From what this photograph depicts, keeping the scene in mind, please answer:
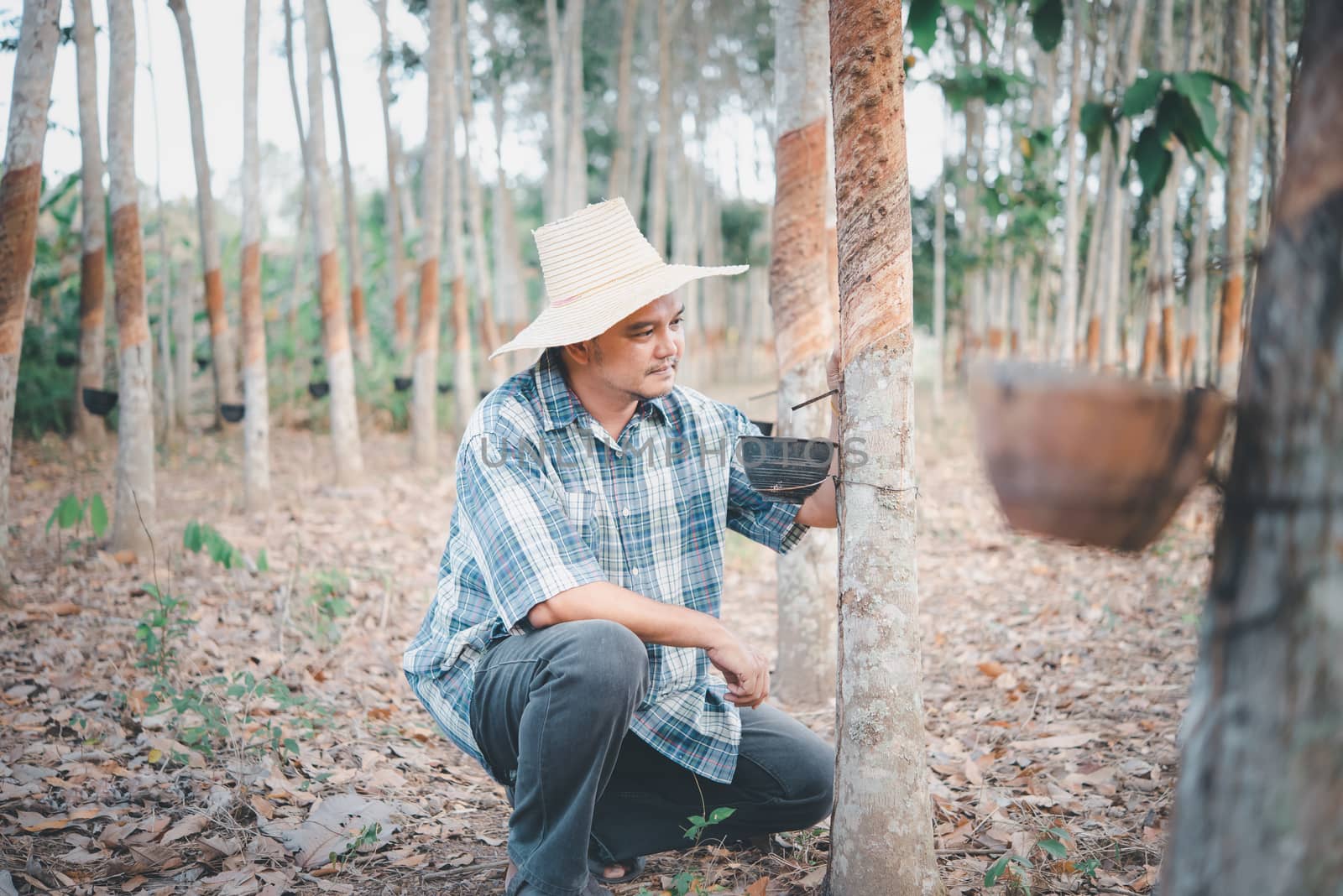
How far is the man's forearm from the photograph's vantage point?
2238 millimetres

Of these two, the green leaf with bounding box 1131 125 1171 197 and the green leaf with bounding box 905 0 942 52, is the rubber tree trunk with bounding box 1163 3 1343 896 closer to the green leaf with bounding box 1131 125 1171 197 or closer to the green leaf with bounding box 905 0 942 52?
the green leaf with bounding box 905 0 942 52

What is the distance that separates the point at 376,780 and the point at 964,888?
1908 mm

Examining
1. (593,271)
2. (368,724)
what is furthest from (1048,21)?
(368,724)

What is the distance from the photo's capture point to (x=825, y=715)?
3855mm

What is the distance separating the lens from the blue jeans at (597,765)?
86.4 inches

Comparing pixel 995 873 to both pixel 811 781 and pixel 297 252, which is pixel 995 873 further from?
pixel 297 252

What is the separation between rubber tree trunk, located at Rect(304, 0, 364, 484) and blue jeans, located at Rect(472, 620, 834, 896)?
20.2 feet

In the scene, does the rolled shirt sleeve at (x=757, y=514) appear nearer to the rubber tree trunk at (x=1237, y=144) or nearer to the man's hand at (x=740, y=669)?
the man's hand at (x=740, y=669)

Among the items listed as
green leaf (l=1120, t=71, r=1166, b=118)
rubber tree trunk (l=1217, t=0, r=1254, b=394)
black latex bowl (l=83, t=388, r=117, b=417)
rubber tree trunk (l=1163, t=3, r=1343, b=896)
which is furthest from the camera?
black latex bowl (l=83, t=388, r=117, b=417)

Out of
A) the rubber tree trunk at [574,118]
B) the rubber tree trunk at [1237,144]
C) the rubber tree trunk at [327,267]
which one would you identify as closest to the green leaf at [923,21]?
the rubber tree trunk at [1237,144]

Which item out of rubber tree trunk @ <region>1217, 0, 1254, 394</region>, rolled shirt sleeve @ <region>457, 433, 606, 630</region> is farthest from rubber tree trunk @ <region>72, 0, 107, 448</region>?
rubber tree trunk @ <region>1217, 0, 1254, 394</region>

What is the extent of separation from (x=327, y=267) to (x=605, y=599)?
670 centimetres

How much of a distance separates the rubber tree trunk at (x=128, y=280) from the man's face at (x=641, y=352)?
12.4 feet

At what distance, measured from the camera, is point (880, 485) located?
6.72ft
